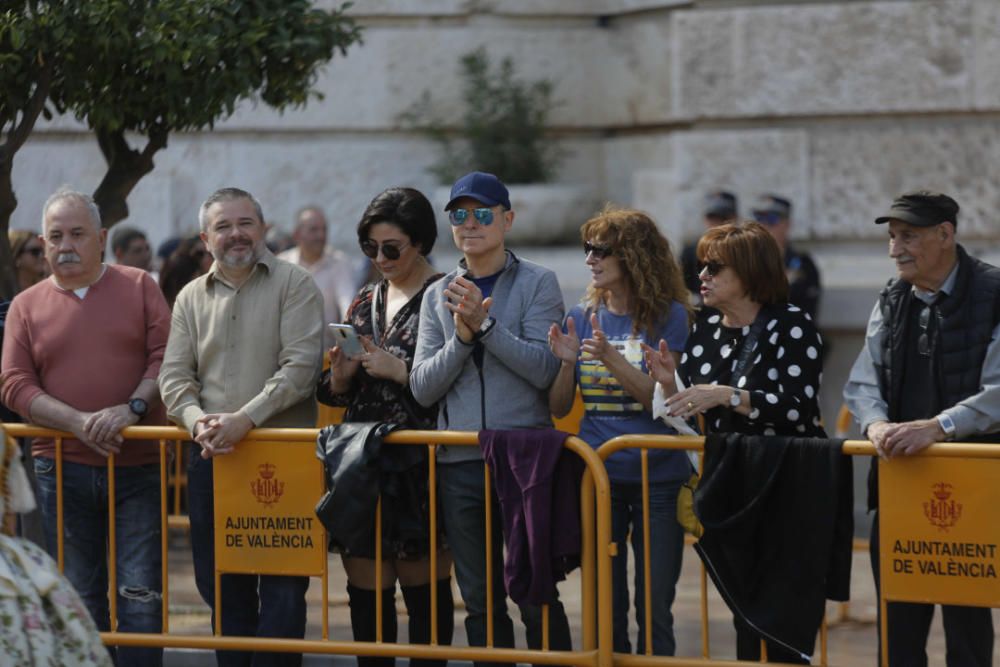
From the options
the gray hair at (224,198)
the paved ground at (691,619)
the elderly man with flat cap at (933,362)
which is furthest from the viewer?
the paved ground at (691,619)

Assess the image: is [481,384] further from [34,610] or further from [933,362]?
[34,610]

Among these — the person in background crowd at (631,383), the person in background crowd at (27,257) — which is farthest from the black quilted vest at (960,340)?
the person in background crowd at (27,257)

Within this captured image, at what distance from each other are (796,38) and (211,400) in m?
5.42

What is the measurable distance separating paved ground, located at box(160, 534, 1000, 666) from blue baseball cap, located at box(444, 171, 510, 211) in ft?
6.42

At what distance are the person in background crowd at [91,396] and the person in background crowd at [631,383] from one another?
1624mm

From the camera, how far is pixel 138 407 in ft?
21.6

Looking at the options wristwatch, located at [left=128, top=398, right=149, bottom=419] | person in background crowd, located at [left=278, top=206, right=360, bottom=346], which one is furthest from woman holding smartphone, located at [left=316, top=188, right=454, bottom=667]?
person in background crowd, located at [left=278, top=206, right=360, bottom=346]

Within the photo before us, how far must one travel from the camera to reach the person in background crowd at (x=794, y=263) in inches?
389

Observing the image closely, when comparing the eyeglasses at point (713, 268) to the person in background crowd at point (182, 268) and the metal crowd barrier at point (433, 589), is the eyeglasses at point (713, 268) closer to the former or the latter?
the metal crowd barrier at point (433, 589)

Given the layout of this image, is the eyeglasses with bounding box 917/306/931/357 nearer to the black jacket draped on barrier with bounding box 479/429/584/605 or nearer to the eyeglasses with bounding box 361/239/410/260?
the black jacket draped on barrier with bounding box 479/429/584/605

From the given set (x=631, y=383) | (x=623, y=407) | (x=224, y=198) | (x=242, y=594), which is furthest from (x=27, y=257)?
(x=631, y=383)

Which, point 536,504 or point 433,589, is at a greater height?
point 536,504

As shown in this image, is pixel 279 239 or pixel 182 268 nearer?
pixel 182 268

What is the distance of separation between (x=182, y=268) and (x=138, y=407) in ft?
8.89
